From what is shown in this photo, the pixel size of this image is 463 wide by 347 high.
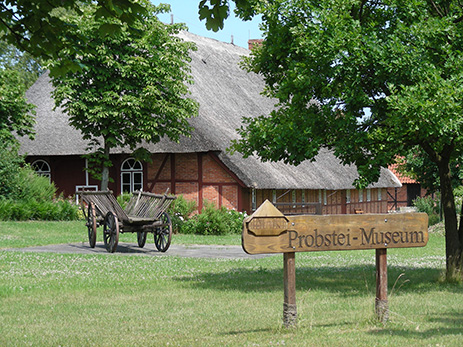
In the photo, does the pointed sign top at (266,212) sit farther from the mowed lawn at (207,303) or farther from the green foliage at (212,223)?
the green foliage at (212,223)

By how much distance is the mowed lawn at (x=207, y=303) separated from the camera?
7.03 m

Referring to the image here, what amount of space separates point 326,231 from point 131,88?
2137cm

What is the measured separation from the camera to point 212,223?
27.6 m

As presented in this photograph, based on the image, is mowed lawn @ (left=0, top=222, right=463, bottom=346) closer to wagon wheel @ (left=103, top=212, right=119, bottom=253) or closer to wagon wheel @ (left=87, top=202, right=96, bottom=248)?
wagon wheel @ (left=103, top=212, right=119, bottom=253)

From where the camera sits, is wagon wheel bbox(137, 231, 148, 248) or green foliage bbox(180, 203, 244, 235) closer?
wagon wheel bbox(137, 231, 148, 248)

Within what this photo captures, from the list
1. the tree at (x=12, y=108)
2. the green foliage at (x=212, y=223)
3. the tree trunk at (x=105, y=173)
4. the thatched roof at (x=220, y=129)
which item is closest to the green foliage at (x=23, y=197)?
the tree at (x=12, y=108)

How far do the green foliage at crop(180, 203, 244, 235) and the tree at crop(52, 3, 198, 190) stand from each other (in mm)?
3501

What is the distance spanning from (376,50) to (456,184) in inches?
1003

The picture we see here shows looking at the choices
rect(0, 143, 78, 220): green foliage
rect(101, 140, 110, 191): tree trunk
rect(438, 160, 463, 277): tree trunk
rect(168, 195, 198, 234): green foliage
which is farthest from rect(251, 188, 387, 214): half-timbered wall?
rect(438, 160, 463, 277): tree trunk

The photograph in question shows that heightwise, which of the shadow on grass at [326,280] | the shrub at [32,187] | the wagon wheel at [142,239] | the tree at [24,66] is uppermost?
the tree at [24,66]

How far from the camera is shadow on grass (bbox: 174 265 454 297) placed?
11.2 metres

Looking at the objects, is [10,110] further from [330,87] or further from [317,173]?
[330,87]

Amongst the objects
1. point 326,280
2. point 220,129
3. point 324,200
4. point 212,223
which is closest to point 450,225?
point 326,280

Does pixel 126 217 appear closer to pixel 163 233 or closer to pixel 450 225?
pixel 163 233
